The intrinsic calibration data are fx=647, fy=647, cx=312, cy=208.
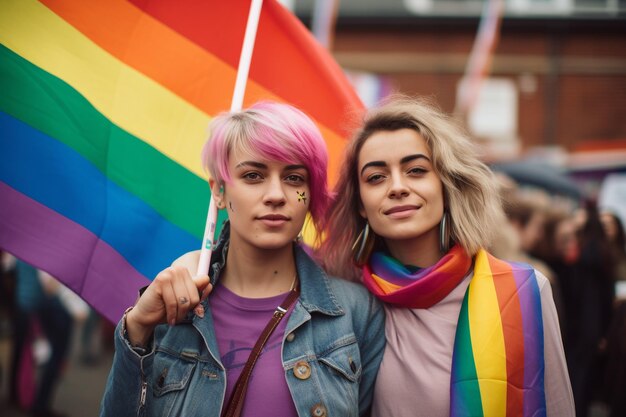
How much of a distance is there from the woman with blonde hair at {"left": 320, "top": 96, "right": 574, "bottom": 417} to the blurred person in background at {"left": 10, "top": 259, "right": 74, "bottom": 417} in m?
4.32

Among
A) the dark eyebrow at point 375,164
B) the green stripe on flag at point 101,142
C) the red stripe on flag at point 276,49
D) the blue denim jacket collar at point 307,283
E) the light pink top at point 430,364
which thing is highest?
the red stripe on flag at point 276,49

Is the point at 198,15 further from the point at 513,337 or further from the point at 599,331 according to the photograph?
the point at 599,331

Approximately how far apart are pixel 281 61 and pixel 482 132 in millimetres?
12028

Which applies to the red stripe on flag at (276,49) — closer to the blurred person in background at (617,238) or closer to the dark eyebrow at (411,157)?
the dark eyebrow at (411,157)

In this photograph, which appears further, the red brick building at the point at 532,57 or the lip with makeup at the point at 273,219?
the red brick building at the point at 532,57

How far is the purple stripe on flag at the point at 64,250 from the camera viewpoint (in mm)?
2473

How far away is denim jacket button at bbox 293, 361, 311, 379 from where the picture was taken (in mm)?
2002

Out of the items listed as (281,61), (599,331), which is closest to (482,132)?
(599,331)

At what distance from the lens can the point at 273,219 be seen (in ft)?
6.81

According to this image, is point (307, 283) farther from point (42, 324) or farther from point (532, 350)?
point (42, 324)

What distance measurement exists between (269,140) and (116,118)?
917 mm

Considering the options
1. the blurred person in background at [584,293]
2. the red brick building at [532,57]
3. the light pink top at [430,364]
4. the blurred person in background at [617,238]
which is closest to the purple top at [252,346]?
the light pink top at [430,364]

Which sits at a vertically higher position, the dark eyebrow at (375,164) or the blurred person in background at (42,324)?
the dark eyebrow at (375,164)

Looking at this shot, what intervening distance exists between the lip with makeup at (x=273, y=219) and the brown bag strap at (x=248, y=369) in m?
0.27
